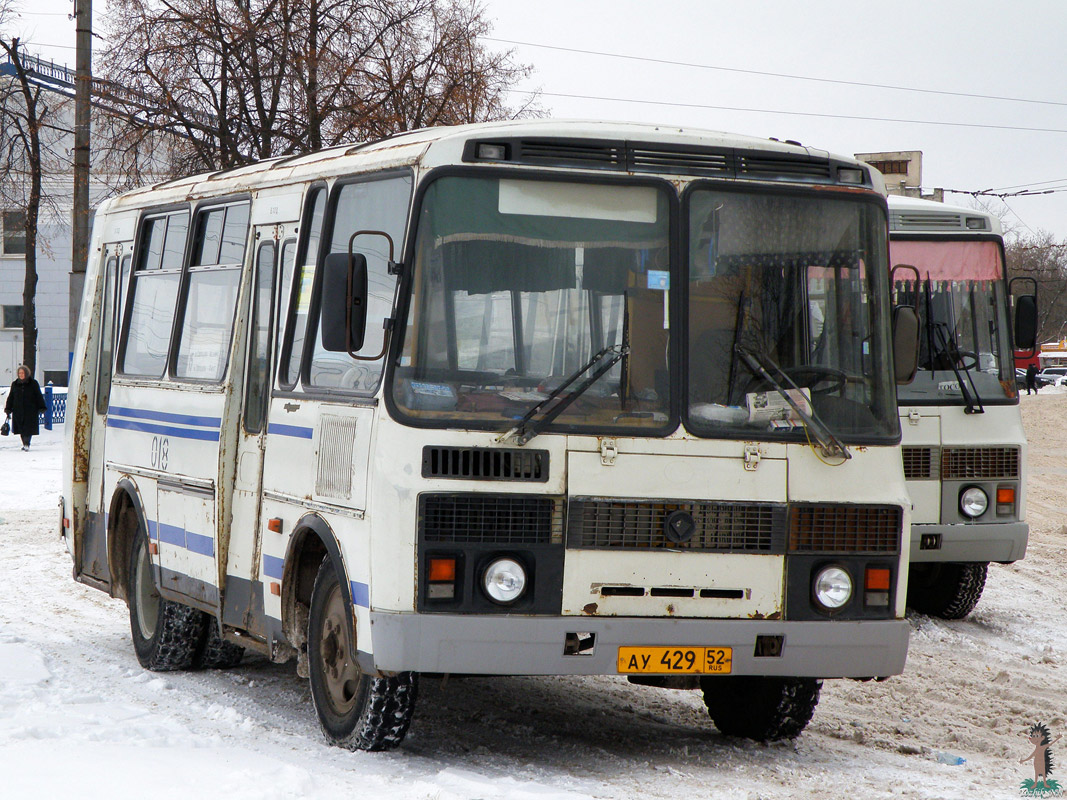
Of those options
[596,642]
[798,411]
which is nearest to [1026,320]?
[798,411]

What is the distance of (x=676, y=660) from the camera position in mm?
6422

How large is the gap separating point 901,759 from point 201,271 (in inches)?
186

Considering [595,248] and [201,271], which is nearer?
[595,248]

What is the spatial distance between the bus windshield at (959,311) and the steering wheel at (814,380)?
16.3 ft

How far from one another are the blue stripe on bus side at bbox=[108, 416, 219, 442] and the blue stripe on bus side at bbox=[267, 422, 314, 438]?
725 millimetres

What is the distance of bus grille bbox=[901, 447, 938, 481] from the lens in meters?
11.4

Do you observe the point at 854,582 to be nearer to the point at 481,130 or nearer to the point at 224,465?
the point at 481,130

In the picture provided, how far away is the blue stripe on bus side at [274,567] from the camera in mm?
7359

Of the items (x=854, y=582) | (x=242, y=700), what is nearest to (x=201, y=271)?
(x=242, y=700)

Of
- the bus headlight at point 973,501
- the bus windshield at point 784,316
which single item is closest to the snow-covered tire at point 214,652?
the bus windshield at point 784,316

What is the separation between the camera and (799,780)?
21.2 ft

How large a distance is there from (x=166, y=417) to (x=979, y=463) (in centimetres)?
610

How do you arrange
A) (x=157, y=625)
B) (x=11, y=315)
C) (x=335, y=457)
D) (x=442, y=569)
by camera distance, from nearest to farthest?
(x=442, y=569) < (x=335, y=457) < (x=157, y=625) < (x=11, y=315)

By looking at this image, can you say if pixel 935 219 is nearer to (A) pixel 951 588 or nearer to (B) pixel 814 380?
(A) pixel 951 588
